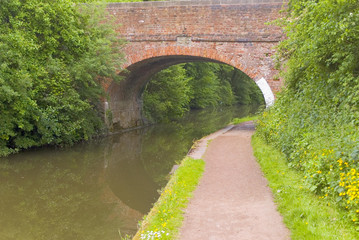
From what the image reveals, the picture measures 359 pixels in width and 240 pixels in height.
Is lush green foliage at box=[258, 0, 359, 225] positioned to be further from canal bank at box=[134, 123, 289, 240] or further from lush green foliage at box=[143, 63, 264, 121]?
lush green foliage at box=[143, 63, 264, 121]

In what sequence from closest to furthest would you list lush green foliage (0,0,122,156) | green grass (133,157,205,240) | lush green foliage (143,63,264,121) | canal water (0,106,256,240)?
green grass (133,157,205,240) < canal water (0,106,256,240) < lush green foliage (0,0,122,156) < lush green foliage (143,63,264,121)

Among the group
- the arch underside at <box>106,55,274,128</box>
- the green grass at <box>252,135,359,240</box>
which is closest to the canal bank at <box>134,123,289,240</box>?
the green grass at <box>252,135,359,240</box>

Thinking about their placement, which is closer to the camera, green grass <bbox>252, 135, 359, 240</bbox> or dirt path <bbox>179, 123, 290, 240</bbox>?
green grass <bbox>252, 135, 359, 240</bbox>

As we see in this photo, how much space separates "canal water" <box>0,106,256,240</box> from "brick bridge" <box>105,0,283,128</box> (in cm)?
345

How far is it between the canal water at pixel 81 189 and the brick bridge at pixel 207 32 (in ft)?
11.3

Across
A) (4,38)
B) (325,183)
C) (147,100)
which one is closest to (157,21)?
(4,38)

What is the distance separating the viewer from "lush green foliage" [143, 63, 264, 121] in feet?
63.2

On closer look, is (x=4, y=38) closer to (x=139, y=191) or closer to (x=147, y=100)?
(x=139, y=191)

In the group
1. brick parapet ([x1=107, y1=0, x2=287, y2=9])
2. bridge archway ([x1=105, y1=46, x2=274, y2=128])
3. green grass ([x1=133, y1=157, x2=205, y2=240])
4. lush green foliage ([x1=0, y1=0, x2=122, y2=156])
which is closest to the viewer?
green grass ([x1=133, y1=157, x2=205, y2=240])

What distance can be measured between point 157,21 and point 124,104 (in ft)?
15.7

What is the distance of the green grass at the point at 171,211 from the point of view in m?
3.65

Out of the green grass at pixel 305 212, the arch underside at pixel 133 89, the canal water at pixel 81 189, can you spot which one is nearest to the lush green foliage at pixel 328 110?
the green grass at pixel 305 212

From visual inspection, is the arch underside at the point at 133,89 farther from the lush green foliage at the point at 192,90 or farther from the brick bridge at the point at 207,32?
the lush green foliage at the point at 192,90

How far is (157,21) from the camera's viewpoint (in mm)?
12586
